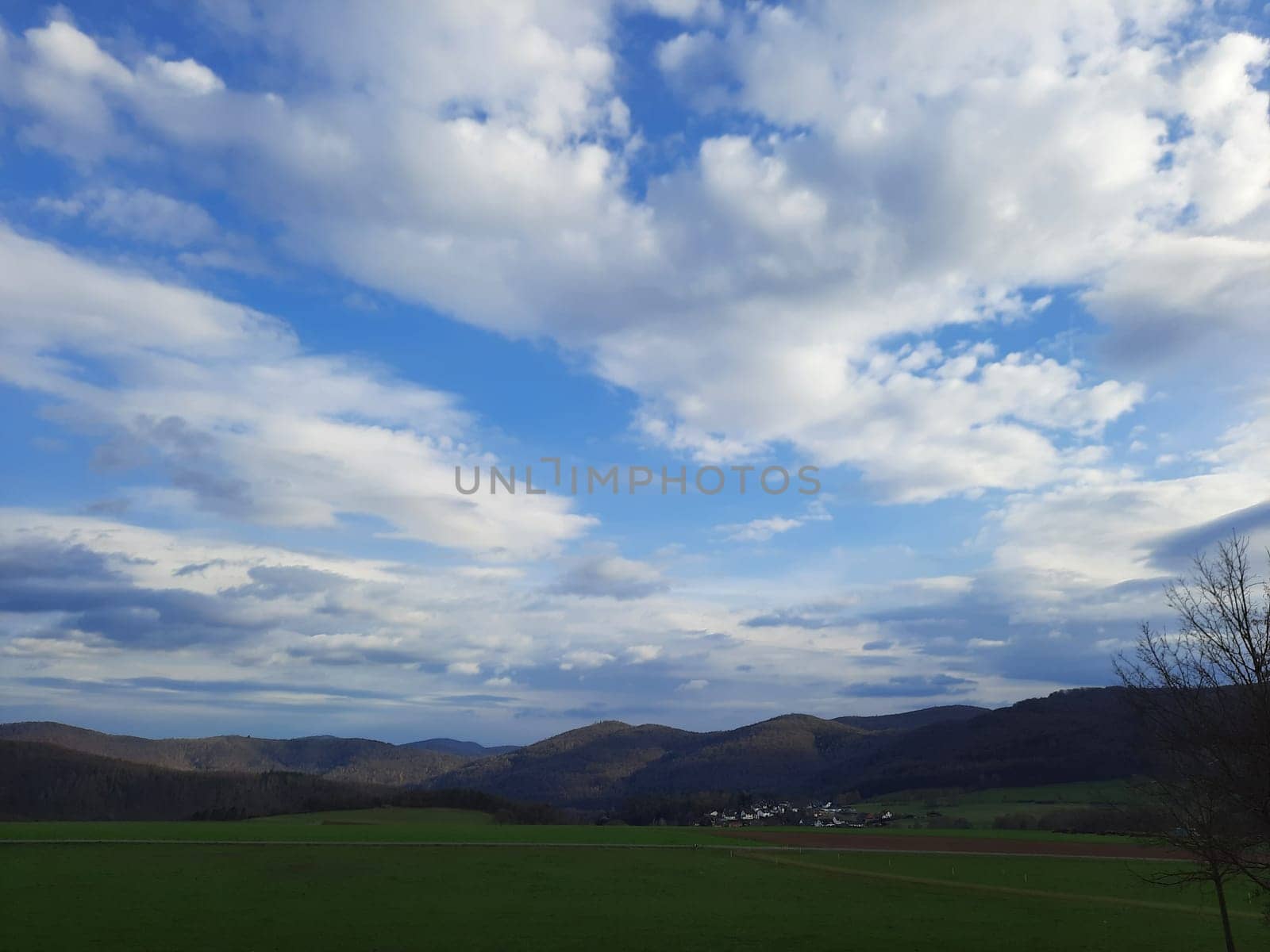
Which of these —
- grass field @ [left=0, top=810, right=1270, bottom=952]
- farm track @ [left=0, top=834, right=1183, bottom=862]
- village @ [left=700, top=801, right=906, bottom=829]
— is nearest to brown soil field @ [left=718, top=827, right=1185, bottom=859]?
farm track @ [left=0, top=834, right=1183, bottom=862]

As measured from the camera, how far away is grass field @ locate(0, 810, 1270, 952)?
36.2 m

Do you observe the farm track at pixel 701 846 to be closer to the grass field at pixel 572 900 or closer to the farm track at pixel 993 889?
the grass field at pixel 572 900

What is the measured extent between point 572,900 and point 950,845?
65.9 meters

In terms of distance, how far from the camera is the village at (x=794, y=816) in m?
150

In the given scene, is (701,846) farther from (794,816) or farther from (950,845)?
(794,816)

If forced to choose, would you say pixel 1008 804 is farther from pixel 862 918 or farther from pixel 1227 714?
pixel 1227 714

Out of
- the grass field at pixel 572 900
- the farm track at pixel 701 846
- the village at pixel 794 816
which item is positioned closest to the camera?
the grass field at pixel 572 900

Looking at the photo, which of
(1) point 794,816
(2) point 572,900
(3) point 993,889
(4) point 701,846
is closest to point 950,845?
(4) point 701,846

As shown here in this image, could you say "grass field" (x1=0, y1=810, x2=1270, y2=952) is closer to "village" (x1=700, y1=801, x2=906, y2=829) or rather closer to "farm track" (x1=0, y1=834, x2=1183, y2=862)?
"farm track" (x1=0, y1=834, x2=1183, y2=862)

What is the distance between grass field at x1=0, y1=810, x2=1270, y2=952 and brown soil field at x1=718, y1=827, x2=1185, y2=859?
7.66 m

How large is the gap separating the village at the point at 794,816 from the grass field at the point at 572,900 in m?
71.4

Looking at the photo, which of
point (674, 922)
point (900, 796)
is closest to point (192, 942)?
point (674, 922)

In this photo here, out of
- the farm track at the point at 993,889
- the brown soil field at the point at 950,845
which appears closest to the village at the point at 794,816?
the brown soil field at the point at 950,845

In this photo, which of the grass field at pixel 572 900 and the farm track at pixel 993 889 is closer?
the grass field at pixel 572 900
